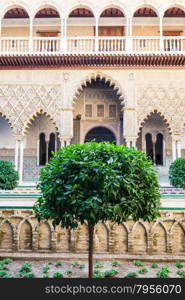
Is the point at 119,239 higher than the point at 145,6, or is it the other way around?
the point at 145,6

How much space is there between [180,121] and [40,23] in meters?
7.79

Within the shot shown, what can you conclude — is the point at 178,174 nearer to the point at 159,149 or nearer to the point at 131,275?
the point at 159,149

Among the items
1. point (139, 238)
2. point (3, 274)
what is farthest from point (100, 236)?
point (3, 274)

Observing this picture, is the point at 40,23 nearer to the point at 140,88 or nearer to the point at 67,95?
the point at 67,95

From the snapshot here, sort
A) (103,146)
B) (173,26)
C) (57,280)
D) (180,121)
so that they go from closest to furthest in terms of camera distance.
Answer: (57,280) → (103,146) → (180,121) → (173,26)

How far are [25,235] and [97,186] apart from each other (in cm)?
333

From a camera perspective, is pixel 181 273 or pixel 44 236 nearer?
pixel 181 273

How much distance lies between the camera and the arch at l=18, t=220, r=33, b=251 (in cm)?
659

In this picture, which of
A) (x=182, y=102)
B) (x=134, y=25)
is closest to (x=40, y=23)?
(x=134, y=25)

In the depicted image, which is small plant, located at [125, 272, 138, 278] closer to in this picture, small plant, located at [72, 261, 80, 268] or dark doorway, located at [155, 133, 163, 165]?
small plant, located at [72, 261, 80, 268]

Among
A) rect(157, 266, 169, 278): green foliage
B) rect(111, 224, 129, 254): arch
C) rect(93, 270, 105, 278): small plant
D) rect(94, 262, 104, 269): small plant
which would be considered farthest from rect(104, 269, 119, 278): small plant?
rect(111, 224, 129, 254): arch

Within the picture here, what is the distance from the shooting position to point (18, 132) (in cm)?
1197

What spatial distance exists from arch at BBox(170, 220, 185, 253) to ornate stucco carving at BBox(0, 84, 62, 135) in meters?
6.65

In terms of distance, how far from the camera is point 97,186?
404cm
